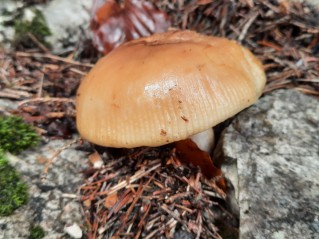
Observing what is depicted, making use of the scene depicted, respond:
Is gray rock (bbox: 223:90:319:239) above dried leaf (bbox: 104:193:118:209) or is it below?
above

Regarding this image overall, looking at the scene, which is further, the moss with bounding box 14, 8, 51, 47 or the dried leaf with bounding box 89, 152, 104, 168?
the moss with bounding box 14, 8, 51, 47

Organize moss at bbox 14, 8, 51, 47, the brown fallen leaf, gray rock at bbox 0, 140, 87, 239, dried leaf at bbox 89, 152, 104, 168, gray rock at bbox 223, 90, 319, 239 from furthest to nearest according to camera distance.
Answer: moss at bbox 14, 8, 51, 47
dried leaf at bbox 89, 152, 104, 168
the brown fallen leaf
gray rock at bbox 0, 140, 87, 239
gray rock at bbox 223, 90, 319, 239

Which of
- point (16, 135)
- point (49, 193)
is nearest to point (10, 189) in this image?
point (49, 193)

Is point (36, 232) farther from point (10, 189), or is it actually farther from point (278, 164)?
point (278, 164)

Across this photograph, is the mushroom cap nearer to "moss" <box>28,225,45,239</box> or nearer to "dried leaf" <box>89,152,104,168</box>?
"dried leaf" <box>89,152,104,168</box>

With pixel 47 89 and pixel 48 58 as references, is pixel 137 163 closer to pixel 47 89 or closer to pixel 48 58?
pixel 47 89

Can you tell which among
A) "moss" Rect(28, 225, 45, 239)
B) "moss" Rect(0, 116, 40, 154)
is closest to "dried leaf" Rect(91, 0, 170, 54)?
"moss" Rect(0, 116, 40, 154)

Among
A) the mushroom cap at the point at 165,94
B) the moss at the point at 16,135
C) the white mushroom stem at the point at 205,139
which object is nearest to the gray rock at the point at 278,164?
the white mushroom stem at the point at 205,139
